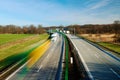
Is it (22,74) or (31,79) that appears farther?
(22,74)

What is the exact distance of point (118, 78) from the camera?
826 inches

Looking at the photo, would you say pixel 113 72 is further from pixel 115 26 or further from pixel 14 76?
pixel 115 26

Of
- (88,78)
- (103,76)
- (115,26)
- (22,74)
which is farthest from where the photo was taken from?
(115,26)

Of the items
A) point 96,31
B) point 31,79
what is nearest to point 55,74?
point 31,79

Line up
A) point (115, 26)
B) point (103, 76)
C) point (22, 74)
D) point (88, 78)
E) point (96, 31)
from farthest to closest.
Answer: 1. point (96, 31)
2. point (115, 26)
3. point (22, 74)
4. point (103, 76)
5. point (88, 78)

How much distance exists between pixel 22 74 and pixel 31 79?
282cm

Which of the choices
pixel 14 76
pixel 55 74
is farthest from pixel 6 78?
pixel 55 74

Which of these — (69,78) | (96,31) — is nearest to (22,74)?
(69,78)

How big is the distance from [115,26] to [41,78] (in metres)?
86.5

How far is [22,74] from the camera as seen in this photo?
931 inches

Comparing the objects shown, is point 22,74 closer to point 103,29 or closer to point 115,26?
point 115,26

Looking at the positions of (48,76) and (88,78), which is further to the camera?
(48,76)

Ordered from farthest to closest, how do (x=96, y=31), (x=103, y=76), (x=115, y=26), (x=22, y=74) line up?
(x=96, y=31) < (x=115, y=26) < (x=22, y=74) < (x=103, y=76)

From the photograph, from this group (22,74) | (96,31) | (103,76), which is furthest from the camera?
(96,31)
